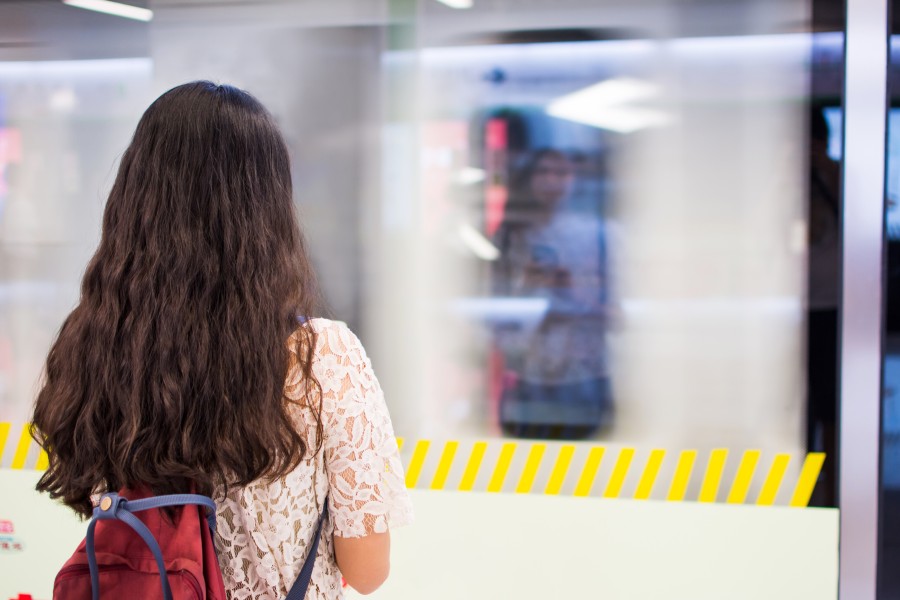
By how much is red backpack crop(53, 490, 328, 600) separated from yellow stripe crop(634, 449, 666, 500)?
137cm

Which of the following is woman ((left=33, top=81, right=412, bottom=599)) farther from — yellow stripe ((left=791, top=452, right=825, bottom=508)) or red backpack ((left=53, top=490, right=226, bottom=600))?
yellow stripe ((left=791, top=452, right=825, bottom=508))

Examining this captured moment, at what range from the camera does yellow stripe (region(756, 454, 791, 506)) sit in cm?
228

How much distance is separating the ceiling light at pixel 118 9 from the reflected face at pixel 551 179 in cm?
127

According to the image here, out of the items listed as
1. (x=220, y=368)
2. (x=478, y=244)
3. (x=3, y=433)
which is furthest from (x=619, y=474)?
(x=3, y=433)

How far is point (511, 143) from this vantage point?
94.1 inches

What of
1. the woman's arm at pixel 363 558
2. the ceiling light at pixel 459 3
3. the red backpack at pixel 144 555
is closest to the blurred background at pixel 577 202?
the ceiling light at pixel 459 3

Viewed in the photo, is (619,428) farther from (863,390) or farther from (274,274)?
(274,274)

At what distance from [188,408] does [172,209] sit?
0.28 meters

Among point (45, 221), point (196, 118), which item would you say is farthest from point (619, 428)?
point (45, 221)

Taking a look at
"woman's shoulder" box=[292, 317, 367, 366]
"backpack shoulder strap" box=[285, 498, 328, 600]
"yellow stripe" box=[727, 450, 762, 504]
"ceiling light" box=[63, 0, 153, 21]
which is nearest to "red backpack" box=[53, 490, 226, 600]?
"backpack shoulder strap" box=[285, 498, 328, 600]

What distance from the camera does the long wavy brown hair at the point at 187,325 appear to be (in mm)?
1224

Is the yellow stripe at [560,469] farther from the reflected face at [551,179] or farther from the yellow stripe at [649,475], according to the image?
the reflected face at [551,179]

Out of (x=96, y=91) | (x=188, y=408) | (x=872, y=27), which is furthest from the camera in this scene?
(x=96, y=91)

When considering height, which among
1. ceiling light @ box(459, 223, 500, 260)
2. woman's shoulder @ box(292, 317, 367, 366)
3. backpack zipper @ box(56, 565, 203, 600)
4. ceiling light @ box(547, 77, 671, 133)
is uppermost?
ceiling light @ box(547, 77, 671, 133)
